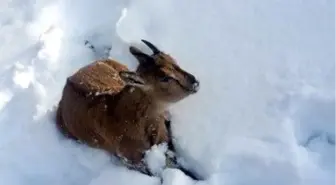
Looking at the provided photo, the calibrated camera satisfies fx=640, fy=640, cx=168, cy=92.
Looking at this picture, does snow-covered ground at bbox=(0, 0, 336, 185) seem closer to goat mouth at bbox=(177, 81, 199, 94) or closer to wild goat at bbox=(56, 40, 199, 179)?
wild goat at bbox=(56, 40, 199, 179)

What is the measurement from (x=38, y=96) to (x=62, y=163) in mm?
523

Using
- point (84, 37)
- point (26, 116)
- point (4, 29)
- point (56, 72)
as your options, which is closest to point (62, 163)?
point (26, 116)

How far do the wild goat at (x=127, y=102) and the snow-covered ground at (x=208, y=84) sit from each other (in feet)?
0.61

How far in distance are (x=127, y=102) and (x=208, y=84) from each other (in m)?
0.65

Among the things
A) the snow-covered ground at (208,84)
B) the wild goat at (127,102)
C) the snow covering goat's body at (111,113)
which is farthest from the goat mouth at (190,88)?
the snow-covered ground at (208,84)

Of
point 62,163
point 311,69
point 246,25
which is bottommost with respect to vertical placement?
point 62,163

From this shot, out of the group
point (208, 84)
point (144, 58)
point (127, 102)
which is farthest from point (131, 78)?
point (208, 84)

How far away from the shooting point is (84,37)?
15.7 ft

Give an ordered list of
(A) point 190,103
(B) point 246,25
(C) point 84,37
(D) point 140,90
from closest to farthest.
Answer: (D) point 140,90, (A) point 190,103, (B) point 246,25, (C) point 84,37

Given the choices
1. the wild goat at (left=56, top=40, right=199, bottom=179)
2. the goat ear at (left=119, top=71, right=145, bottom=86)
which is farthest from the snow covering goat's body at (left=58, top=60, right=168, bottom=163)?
the goat ear at (left=119, top=71, right=145, bottom=86)

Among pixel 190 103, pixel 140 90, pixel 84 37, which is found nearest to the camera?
pixel 140 90

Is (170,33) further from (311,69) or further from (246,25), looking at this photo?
(311,69)

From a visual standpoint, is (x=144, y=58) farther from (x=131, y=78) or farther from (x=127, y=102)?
(x=127, y=102)

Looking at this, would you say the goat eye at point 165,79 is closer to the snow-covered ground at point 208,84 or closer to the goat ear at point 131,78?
the goat ear at point 131,78
